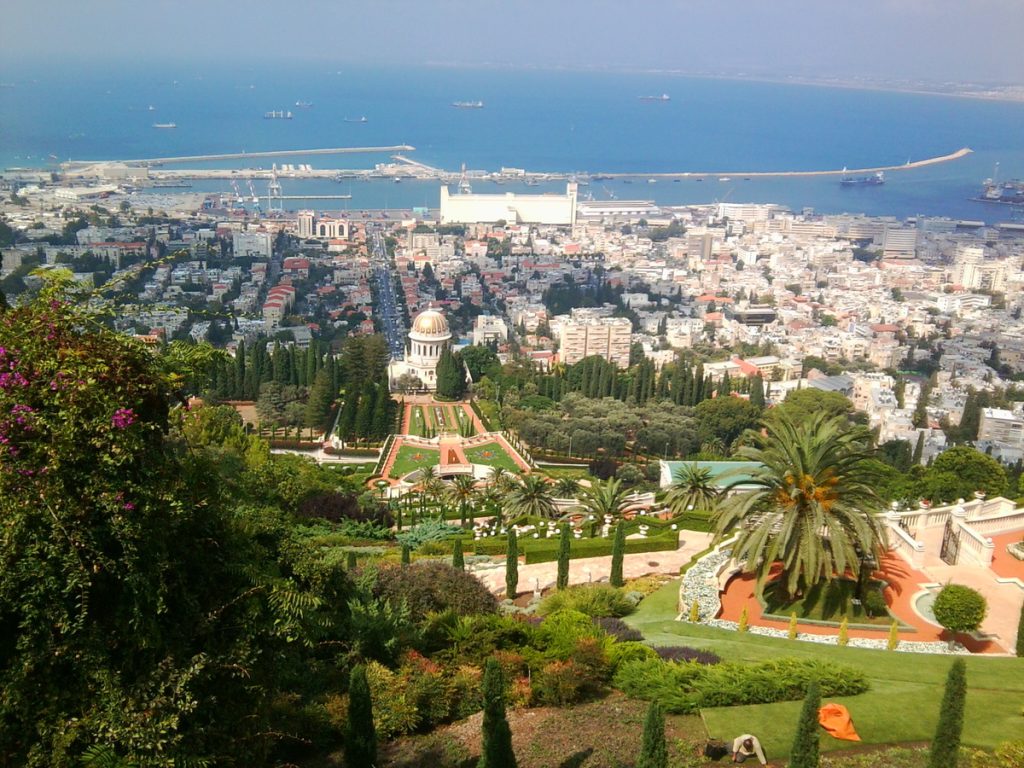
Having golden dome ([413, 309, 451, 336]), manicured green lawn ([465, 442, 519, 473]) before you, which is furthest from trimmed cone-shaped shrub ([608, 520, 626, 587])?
golden dome ([413, 309, 451, 336])

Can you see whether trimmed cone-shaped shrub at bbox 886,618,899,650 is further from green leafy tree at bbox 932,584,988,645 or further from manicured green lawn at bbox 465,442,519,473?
manicured green lawn at bbox 465,442,519,473

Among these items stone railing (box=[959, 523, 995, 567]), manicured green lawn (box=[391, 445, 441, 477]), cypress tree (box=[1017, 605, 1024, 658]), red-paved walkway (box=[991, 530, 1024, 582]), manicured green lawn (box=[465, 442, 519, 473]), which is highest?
cypress tree (box=[1017, 605, 1024, 658])

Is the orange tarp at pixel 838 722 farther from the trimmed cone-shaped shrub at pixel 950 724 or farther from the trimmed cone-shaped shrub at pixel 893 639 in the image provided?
the trimmed cone-shaped shrub at pixel 893 639

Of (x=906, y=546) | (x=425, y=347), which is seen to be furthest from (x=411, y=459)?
(x=906, y=546)

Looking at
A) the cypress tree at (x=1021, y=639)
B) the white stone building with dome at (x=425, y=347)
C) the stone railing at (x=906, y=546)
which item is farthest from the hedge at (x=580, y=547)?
the white stone building with dome at (x=425, y=347)

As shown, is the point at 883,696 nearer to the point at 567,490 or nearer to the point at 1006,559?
the point at 1006,559

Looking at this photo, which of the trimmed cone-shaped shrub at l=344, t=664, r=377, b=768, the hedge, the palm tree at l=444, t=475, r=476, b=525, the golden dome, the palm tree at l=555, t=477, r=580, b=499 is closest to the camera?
the trimmed cone-shaped shrub at l=344, t=664, r=377, b=768
